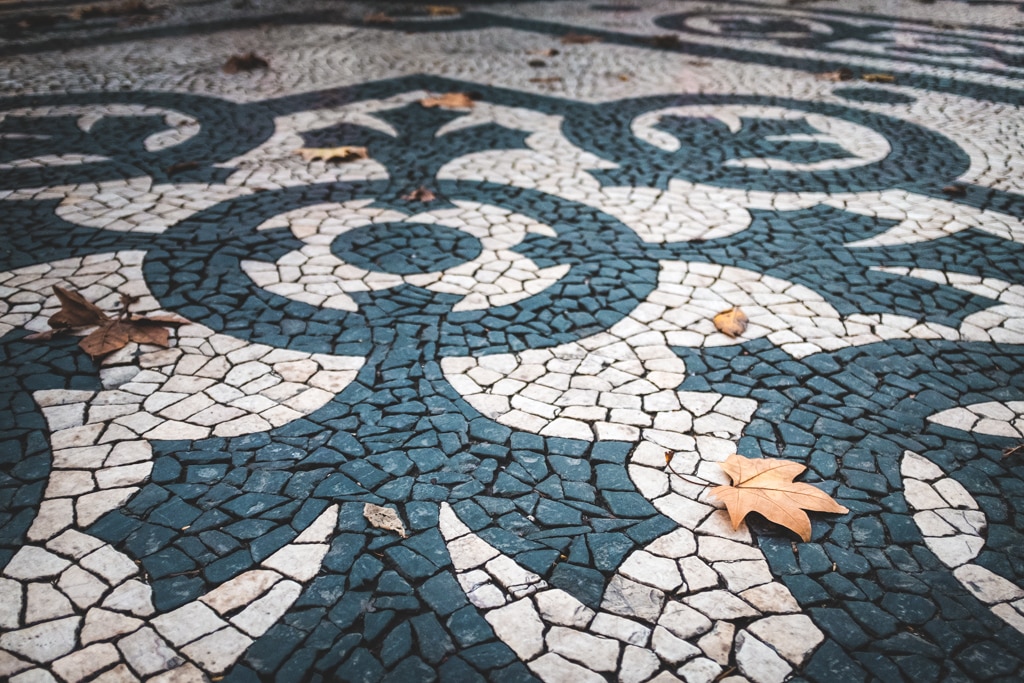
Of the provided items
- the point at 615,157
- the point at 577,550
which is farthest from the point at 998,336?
the point at 615,157

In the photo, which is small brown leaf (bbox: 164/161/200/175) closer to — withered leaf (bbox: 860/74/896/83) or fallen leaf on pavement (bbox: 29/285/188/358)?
fallen leaf on pavement (bbox: 29/285/188/358)

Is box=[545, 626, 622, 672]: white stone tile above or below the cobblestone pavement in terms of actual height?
below

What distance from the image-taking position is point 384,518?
7.37 ft

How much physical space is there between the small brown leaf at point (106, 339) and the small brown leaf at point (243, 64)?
5.13m

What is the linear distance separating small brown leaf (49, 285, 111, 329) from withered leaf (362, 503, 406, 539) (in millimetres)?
Answer: 1790

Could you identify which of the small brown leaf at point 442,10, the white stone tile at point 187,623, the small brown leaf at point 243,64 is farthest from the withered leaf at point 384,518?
the small brown leaf at point 442,10

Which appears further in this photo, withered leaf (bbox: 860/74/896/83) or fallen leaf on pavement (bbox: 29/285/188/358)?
withered leaf (bbox: 860/74/896/83)

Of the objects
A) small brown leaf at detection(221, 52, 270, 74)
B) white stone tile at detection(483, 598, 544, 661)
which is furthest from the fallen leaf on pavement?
small brown leaf at detection(221, 52, 270, 74)

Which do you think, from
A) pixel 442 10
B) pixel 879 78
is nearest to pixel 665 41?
pixel 879 78

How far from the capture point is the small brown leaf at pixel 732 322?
3254mm

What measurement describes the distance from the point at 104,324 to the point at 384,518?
1.84m

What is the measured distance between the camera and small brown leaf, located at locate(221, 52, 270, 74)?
728 cm

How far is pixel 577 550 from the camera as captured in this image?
217 cm

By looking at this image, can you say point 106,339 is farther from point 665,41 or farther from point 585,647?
point 665,41
